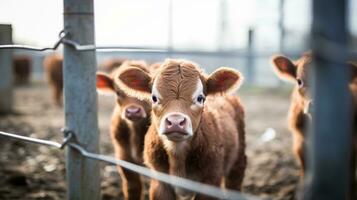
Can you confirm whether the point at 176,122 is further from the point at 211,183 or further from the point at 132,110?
the point at 132,110

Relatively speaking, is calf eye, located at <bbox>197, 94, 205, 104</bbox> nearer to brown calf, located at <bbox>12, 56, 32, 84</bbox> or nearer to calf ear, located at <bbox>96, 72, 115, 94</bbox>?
calf ear, located at <bbox>96, 72, 115, 94</bbox>

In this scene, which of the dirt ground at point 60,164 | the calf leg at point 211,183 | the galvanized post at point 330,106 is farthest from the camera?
the dirt ground at point 60,164

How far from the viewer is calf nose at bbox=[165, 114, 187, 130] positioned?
9.47ft

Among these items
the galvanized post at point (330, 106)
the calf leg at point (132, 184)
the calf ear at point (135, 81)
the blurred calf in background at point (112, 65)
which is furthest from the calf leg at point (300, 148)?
the blurred calf in background at point (112, 65)

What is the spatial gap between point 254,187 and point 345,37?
3.97 metres

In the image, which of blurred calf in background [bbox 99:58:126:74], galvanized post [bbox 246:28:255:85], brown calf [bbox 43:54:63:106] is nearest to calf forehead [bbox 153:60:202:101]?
galvanized post [bbox 246:28:255:85]

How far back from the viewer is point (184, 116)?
296 centimetres

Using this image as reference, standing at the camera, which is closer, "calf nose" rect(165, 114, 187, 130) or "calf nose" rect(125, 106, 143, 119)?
"calf nose" rect(165, 114, 187, 130)

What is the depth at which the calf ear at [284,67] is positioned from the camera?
4793 mm

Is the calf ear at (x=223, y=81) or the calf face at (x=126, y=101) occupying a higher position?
the calf ear at (x=223, y=81)

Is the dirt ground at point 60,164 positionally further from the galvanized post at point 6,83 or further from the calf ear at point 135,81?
the calf ear at point 135,81

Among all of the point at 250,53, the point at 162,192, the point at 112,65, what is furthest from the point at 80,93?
the point at 112,65

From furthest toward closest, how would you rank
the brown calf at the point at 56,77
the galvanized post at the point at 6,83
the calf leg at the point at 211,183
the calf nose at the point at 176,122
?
the brown calf at the point at 56,77 < the galvanized post at the point at 6,83 < the calf leg at the point at 211,183 < the calf nose at the point at 176,122

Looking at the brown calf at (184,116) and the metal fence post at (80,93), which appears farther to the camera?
the brown calf at (184,116)
